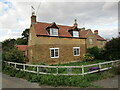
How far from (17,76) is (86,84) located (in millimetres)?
6874

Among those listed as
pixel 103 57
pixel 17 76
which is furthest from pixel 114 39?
pixel 17 76

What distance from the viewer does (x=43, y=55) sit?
1802cm

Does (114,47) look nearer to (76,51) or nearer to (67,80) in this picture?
(76,51)

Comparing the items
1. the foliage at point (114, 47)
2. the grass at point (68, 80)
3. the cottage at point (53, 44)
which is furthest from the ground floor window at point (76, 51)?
the grass at point (68, 80)

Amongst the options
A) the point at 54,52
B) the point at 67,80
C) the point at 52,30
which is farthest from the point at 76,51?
the point at 67,80

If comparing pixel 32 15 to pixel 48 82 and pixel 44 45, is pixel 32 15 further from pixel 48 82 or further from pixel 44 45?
pixel 48 82

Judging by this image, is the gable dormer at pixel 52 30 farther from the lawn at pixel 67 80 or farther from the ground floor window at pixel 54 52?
the lawn at pixel 67 80

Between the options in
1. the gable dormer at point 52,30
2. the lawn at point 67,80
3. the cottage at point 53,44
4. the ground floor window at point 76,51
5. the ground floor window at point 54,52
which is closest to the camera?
the lawn at point 67,80

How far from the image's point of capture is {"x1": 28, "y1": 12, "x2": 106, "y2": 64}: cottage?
1791 centimetres

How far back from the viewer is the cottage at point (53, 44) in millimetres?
17906

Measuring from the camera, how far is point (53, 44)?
19.0 metres

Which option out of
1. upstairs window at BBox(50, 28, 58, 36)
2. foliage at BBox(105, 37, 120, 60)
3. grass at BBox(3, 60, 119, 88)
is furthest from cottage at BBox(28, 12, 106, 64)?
grass at BBox(3, 60, 119, 88)

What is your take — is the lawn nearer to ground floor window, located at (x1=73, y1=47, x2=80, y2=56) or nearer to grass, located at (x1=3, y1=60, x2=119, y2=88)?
grass, located at (x1=3, y1=60, x2=119, y2=88)

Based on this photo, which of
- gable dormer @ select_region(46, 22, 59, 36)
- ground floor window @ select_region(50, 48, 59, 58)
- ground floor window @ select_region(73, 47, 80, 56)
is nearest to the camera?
ground floor window @ select_region(50, 48, 59, 58)
